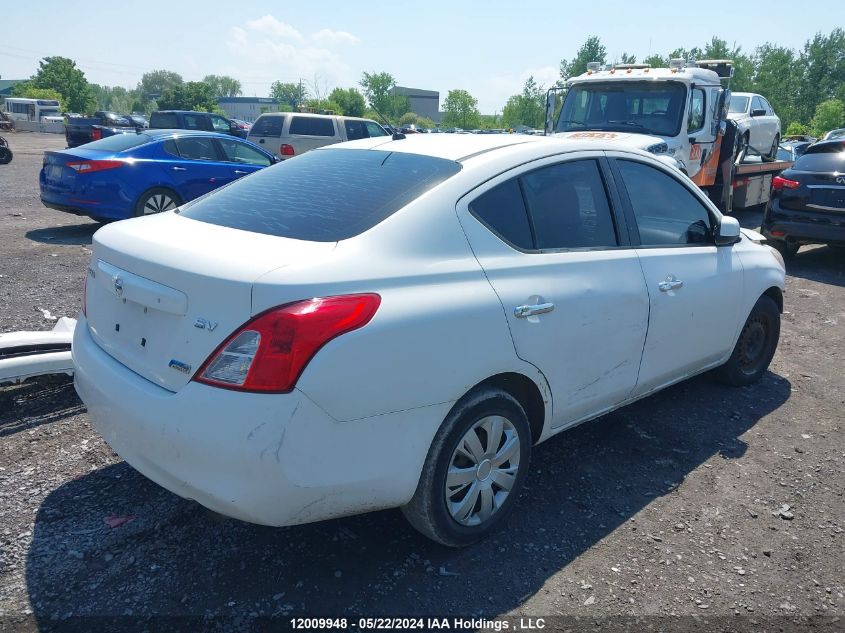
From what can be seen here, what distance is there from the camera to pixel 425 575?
2.77 m

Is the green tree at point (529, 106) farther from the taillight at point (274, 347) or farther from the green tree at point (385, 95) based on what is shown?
the taillight at point (274, 347)

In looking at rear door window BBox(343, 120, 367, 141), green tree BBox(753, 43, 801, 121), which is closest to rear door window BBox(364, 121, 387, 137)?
rear door window BBox(343, 120, 367, 141)

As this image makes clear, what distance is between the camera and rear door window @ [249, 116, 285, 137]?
52.9ft

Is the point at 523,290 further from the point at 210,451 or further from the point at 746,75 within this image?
the point at 746,75

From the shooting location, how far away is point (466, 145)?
332 centimetres

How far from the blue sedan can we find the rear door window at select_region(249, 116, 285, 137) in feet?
19.2

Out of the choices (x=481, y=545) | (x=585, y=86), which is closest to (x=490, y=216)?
(x=481, y=545)

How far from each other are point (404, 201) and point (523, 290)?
2.08 feet

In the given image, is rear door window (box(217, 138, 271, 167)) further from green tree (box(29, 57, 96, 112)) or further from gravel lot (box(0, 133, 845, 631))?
green tree (box(29, 57, 96, 112))

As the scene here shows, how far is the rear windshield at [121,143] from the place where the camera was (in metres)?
9.52

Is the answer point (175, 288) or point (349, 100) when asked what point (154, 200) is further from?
point (349, 100)

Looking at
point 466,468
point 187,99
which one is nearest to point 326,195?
point 466,468

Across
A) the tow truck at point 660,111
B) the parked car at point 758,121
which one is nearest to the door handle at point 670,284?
the tow truck at point 660,111

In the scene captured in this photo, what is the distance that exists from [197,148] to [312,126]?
638 cm
